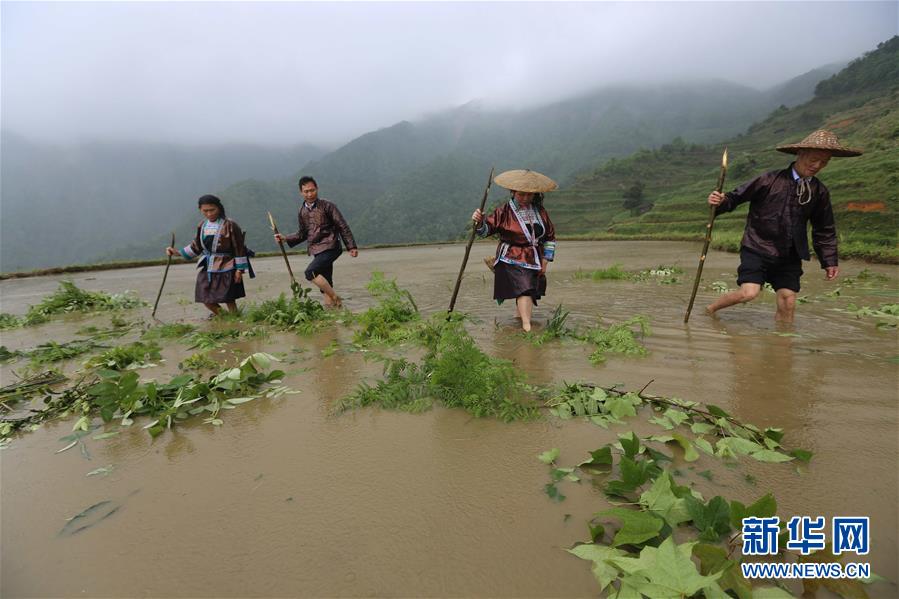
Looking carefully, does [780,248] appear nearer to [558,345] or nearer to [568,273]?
[558,345]

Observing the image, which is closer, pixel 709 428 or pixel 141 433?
pixel 709 428

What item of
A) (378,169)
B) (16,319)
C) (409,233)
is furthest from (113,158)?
(16,319)

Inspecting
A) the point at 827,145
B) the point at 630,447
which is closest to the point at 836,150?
the point at 827,145

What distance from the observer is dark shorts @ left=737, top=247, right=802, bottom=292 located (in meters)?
4.60

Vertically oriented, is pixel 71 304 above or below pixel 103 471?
above

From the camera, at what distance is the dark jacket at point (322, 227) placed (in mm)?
6707

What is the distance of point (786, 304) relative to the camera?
4672mm

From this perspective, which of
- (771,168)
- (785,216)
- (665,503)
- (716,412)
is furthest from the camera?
(771,168)

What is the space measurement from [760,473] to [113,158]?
752 ft

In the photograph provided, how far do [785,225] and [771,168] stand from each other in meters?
47.4

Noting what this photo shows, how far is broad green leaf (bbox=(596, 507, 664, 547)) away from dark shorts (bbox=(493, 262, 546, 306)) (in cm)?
369

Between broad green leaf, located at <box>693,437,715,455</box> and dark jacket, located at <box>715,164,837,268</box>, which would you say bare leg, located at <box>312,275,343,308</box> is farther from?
broad green leaf, located at <box>693,437,715,455</box>

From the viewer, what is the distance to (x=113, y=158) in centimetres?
17425

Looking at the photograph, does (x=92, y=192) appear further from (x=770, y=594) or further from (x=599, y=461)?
(x=770, y=594)
